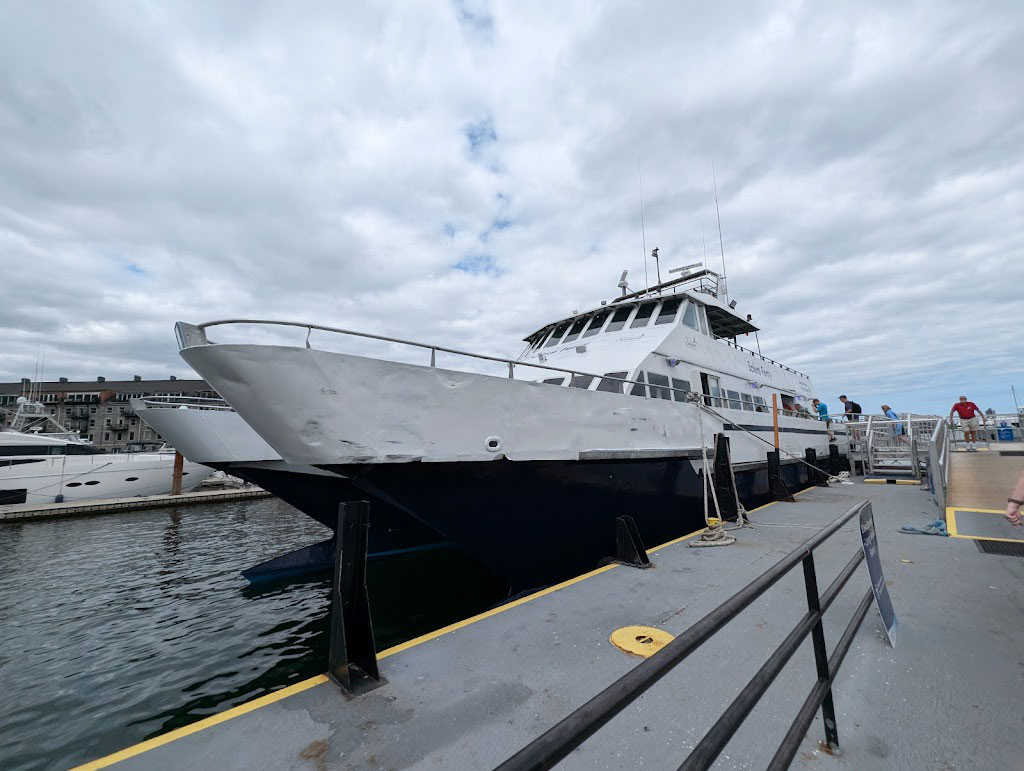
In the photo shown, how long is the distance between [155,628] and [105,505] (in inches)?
607

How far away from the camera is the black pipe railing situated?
2.69 ft

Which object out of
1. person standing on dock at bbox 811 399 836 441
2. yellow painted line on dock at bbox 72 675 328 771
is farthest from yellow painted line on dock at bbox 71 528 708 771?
person standing on dock at bbox 811 399 836 441

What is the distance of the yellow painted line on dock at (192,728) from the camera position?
2076 mm

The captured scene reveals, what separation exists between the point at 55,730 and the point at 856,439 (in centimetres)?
2139

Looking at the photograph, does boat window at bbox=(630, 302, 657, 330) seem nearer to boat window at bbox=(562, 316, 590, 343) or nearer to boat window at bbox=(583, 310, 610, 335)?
boat window at bbox=(583, 310, 610, 335)

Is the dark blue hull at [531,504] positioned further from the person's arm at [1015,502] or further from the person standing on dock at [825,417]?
the person standing on dock at [825,417]

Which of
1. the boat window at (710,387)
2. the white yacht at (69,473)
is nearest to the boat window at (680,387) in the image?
the boat window at (710,387)

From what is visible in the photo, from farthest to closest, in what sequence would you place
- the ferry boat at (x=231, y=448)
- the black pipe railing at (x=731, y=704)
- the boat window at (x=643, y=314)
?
the boat window at (x=643, y=314)
the ferry boat at (x=231, y=448)
the black pipe railing at (x=731, y=704)

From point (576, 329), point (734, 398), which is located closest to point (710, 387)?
point (734, 398)

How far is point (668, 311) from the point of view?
9.46 m

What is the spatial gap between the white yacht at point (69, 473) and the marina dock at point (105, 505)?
2.71 ft

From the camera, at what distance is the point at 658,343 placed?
26.4 feet

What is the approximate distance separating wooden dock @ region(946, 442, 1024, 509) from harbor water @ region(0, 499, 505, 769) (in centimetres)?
698

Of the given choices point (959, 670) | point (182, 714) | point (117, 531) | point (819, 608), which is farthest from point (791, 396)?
point (117, 531)
